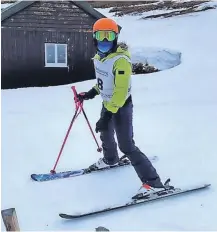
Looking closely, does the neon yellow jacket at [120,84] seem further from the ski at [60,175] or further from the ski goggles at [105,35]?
the ski at [60,175]

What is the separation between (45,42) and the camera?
16.0 metres

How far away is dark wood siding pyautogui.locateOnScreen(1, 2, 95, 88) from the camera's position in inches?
612

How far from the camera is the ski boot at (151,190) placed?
486 centimetres

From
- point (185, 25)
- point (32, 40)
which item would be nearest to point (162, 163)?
point (32, 40)

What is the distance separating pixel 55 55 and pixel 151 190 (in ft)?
39.8

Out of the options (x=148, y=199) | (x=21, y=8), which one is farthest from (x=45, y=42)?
(x=148, y=199)

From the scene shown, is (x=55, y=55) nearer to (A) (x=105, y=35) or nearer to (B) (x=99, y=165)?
(B) (x=99, y=165)

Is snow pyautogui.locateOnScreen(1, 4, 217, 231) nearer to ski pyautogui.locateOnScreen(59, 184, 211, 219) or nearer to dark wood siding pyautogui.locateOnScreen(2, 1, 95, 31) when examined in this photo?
ski pyautogui.locateOnScreen(59, 184, 211, 219)

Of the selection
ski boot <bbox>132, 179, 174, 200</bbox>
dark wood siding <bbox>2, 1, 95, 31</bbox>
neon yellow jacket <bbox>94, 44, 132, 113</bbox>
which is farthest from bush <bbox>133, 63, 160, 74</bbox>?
neon yellow jacket <bbox>94, 44, 132, 113</bbox>

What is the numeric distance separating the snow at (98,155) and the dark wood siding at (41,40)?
289 centimetres

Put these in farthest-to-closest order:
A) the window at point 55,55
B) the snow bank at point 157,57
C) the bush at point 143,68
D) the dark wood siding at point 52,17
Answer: the snow bank at point 157,57 → the bush at point 143,68 → the window at point 55,55 → the dark wood siding at point 52,17

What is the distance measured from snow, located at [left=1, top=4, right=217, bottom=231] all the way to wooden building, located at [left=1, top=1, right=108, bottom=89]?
2.88 m

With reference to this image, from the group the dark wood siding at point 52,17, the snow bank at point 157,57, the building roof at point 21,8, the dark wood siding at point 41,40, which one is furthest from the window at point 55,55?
the snow bank at point 157,57

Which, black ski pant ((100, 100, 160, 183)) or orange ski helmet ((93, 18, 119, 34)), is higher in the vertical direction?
orange ski helmet ((93, 18, 119, 34))
